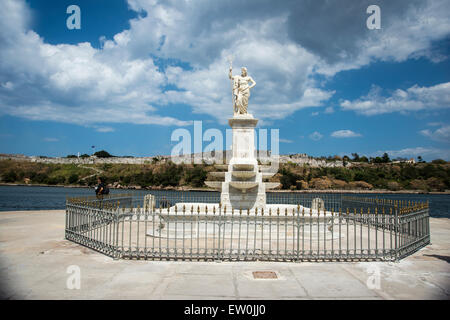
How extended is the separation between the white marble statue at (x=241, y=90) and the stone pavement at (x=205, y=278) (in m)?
8.37

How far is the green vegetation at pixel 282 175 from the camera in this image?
79562 millimetres

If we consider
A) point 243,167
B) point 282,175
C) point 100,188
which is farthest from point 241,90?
point 282,175

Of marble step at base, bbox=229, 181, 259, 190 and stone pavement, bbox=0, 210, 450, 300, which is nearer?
stone pavement, bbox=0, 210, 450, 300


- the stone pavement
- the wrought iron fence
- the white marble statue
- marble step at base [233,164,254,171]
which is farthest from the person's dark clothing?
the white marble statue

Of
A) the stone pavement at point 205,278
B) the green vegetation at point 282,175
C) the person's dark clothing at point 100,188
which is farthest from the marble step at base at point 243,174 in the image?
the green vegetation at point 282,175

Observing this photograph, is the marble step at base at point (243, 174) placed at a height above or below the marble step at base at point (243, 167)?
below

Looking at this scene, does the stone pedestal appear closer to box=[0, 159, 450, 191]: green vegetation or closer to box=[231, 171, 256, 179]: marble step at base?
box=[231, 171, 256, 179]: marble step at base

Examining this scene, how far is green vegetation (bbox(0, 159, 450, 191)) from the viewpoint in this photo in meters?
79.6

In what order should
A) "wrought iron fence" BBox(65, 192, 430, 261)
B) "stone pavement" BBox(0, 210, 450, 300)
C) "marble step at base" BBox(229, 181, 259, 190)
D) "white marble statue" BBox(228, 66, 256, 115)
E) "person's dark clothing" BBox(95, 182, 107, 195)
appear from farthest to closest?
"person's dark clothing" BBox(95, 182, 107, 195)
"white marble statue" BBox(228, 66, 256, 115)
"marble step at base" BBox(229, 181, 259, 190)
"wrought iron fence" BBox(65, 192, 430, 261)
"stone pavement" BBox(0, 210, 450, 300)

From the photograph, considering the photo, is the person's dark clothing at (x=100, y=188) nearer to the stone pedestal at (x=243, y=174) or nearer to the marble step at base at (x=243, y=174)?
the stone pedestal at (x=243, y=174)

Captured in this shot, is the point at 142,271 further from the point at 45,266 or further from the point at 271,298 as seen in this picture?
the point at 271,298

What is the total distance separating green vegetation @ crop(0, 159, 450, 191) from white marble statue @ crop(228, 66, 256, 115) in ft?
184

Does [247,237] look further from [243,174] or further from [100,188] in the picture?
[100,188]
